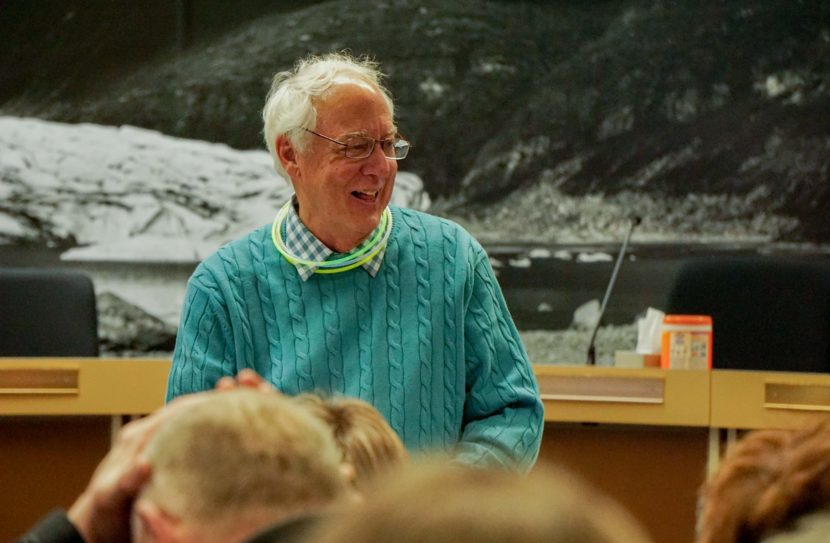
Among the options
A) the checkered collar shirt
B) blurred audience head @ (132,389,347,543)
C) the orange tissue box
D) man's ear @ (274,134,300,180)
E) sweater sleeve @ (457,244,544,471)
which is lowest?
the orange tissue box

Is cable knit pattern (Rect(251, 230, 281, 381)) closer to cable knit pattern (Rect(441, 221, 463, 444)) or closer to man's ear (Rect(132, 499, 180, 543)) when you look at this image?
cable knit pattern (Rect(441, 221, 463, 444))

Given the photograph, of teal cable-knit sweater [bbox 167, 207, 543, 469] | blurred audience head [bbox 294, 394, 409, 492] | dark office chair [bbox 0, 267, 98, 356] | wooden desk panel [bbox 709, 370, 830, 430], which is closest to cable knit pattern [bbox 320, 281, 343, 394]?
teal cable-knit sweater [bbox 167, 207, 543, 469]

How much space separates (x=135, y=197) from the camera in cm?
490

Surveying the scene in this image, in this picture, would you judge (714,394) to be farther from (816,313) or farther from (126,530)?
(126,530)

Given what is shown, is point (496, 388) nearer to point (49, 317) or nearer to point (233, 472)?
point (233, 472)

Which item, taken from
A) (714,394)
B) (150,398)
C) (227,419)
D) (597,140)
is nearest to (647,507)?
(714,394)

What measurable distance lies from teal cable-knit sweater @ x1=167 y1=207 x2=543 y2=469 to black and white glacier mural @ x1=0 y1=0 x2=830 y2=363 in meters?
2.69

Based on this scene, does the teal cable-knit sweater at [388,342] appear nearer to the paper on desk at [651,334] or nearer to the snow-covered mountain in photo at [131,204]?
the paper on desk at [651,334]

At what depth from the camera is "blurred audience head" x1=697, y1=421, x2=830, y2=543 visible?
2.66ft

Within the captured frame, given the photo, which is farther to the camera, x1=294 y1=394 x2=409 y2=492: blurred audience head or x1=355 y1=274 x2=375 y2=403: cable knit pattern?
x1=355 y1=274 x2=375 y2=403: cable knit pattern

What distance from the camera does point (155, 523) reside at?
83 cm

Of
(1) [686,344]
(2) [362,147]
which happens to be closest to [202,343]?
(2) [362,147]

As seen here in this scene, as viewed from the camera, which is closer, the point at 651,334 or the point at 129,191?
the point at 651,334

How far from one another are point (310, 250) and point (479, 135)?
287 cm
